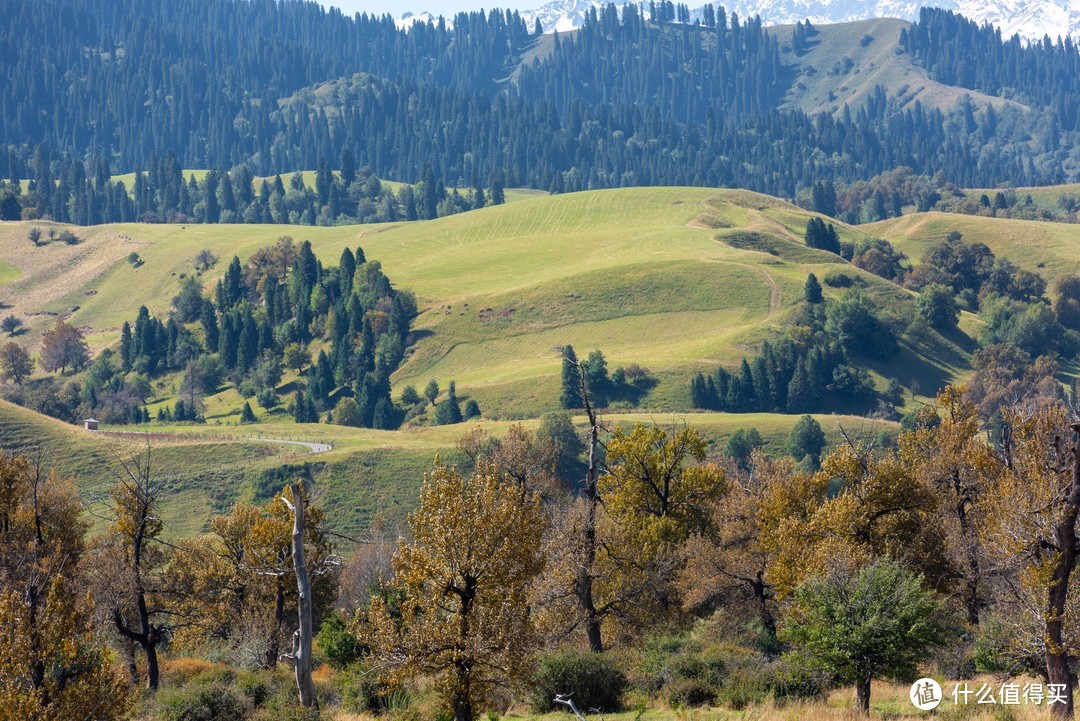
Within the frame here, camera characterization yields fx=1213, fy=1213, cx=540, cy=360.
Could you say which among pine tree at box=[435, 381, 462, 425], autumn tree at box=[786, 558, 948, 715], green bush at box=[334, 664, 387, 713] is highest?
autumn tree at box=[786, 558, 948, 715]

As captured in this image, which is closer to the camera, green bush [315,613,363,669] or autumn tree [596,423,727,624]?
green bush [315,613,363,669]

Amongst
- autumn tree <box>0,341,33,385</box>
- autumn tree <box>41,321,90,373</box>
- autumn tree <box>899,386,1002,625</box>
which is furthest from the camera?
autumn tree <box>41,321,90,373</box>

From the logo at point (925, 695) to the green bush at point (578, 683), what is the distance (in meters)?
8.77

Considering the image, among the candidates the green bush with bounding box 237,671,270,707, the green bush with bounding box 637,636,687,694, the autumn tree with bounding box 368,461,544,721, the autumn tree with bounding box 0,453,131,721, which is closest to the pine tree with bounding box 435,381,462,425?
the green bush with bounding box 637,636,687,694

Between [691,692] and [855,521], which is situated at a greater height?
[855,521]

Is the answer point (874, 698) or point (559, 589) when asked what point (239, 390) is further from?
point (874, 698)

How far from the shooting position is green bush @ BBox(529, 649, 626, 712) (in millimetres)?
35344

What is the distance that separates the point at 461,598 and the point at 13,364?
168 meters

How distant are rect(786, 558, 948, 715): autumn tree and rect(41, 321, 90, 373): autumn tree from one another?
17439 centimetres

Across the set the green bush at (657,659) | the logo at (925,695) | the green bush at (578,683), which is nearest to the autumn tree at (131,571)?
the green bush at (578,683)

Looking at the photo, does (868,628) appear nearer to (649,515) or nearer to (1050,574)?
(1050,574)

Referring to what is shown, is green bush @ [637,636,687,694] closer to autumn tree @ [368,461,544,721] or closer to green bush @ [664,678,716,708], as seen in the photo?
green bush @ [664,678,716,708]

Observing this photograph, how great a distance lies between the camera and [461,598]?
104ft

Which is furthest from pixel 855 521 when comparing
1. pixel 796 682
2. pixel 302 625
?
pixel 302 625
